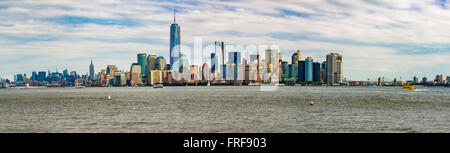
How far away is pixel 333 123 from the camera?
50531mm

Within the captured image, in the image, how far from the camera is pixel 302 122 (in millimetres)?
52094
